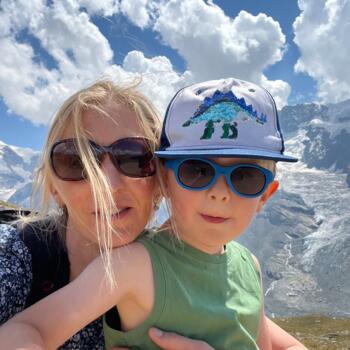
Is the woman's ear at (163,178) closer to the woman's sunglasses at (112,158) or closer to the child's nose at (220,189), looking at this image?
the woman's sunglasses at (112,158)

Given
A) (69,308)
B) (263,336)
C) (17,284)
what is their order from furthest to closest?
(263,336) → (17,284) → (69,308)

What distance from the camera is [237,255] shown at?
4293mm

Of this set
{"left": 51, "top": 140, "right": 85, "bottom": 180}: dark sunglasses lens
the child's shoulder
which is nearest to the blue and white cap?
{"left": 51, "top": 140, "right": 85, "bottom": 180}: dark sunglasses lens

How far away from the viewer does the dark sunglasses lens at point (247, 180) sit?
3451 millimetres

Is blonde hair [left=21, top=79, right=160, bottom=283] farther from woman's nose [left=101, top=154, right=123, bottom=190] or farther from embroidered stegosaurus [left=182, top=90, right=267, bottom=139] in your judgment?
embroidered stegosaurus [left=182, top=90, right=267, bottom=139]

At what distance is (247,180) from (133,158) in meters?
1.04

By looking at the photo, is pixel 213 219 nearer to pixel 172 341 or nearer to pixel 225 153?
pixel 225 153

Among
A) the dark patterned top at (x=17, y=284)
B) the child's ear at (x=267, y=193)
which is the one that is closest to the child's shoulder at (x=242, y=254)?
the child's ear at (x=267, y=193)

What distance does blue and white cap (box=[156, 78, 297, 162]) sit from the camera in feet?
11.4

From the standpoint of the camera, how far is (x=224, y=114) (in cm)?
355

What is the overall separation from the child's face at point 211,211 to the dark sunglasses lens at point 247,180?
0.22 ft

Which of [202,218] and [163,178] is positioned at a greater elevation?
[163,178]

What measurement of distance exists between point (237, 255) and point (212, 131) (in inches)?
56.8

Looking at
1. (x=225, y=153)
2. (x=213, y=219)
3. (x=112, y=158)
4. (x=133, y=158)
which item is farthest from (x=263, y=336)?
(x=112, y=158)
